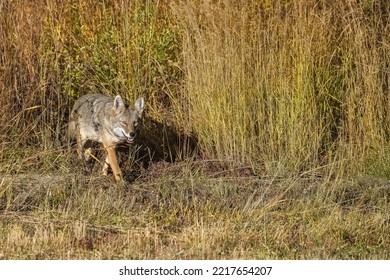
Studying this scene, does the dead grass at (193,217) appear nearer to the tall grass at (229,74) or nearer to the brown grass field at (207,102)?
the brown grass field at (207,102)

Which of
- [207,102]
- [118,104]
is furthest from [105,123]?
[207,102]

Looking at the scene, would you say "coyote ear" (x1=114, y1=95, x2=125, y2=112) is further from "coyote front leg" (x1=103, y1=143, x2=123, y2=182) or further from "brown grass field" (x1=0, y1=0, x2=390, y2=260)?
"brown grass field" (x1=0, y1=0, x2=390, y2=260)

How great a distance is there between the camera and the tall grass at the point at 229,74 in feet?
36.4

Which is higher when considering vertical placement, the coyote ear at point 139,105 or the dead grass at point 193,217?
the coyote ear at point 139,105

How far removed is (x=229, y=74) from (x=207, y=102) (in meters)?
0.40

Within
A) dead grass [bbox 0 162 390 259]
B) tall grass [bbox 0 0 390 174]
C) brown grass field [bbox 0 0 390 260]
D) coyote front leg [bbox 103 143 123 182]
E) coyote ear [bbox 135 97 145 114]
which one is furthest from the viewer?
tall grass [bbox 0 0 390 174]

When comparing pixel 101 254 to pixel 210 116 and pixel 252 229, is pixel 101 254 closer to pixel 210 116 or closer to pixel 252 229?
pixel 252 229

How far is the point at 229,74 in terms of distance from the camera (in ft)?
36.8

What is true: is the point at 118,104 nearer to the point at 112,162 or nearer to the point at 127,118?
the point at 127,118

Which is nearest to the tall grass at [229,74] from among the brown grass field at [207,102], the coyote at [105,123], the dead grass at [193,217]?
the brown grass field at [207,102]

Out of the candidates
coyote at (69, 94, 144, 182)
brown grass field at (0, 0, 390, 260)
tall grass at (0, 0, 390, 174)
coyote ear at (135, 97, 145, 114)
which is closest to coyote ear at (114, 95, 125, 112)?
coyote at (69, 94, 144, 182)

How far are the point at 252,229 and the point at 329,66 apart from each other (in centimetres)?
303

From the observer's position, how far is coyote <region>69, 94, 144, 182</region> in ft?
35.7

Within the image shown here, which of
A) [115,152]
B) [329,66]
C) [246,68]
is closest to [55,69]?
[115,152]
